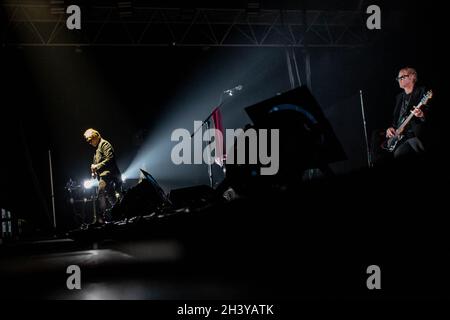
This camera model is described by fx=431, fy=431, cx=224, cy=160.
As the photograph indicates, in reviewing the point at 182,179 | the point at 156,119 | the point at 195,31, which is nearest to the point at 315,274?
the point at 195,31

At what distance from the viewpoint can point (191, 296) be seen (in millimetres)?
1615

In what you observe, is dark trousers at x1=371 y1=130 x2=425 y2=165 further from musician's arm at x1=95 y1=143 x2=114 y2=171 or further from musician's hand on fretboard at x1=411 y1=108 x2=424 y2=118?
musician's arm at x1=95 y1=143 x2=114 y2=171

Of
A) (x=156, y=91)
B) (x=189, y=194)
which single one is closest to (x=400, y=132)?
(x=189, y=194)

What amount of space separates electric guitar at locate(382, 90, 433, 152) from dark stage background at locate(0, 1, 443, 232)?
1.89 meters

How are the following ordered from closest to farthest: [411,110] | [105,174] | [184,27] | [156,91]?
[411,110]
[105,174]
[184,27]
[156,91]

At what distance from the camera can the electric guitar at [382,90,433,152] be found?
3652 mm

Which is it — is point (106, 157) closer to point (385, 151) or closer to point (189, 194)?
point (189, 194)

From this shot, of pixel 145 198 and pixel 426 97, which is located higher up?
pixel 426 97

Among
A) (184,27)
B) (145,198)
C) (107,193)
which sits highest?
(184,27)

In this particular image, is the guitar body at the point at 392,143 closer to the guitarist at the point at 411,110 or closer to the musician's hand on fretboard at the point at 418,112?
the guitarist at the point at 411,110

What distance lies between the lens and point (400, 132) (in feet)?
13.1

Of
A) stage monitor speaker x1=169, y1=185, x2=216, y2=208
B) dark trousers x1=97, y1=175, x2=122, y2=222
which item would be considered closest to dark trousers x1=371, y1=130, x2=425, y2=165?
stage monitor speaker x1=169, y1=185, x2=216, y2=208

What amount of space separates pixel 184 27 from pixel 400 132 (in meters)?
5.24

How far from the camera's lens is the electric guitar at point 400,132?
3.65 m
